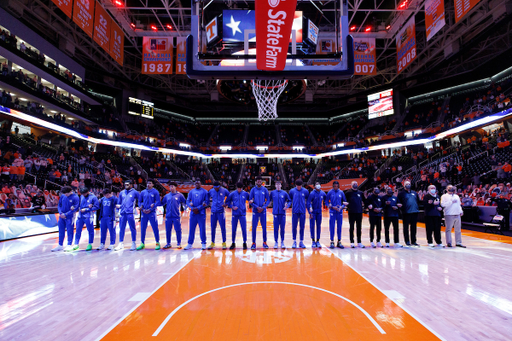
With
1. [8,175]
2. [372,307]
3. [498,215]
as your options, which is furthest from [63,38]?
[498,215]

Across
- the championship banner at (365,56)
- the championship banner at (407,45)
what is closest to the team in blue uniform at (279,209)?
the championship banner at (365,56)

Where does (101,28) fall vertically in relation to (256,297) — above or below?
above

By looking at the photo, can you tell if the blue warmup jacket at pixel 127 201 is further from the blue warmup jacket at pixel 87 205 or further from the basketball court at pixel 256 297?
the basketball court at pixel 256 297

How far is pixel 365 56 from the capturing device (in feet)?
46.5

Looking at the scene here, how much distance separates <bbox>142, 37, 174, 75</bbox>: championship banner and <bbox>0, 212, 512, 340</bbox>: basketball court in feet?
34.0

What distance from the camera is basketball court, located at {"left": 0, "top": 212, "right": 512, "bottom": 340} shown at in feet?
9.99

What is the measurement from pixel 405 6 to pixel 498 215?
13149 millimetres

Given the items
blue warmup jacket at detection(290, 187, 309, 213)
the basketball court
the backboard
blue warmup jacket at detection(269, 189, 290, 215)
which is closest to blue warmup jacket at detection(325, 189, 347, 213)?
blue warmup jacket at detection(290, 187, 309, 213)

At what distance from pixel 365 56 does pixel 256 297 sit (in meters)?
14.4

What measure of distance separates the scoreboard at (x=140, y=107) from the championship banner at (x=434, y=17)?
99.3ft

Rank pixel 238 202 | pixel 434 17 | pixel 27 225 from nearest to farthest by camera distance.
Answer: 1. pixel 238 202
2. pixel 27 225
3. pixel 434 17

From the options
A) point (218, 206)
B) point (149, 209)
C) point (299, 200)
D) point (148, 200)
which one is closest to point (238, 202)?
point (218, 206)

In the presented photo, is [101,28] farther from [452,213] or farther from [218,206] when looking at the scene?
[452,213]

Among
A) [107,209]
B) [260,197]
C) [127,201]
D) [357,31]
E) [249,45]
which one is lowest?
[107,209]
